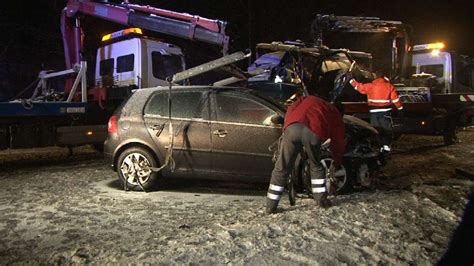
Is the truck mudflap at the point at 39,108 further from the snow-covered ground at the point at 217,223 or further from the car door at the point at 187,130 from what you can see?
the car door at the point at 187,130

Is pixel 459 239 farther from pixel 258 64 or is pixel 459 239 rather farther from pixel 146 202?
pixel 258 64

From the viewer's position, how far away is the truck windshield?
10.9 meters

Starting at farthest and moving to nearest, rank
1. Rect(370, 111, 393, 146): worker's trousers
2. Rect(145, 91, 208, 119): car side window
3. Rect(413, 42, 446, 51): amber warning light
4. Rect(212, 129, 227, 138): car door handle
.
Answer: Rect(413, 42, 446, 51): amber warning light → Rect(370, 111, 393, 146): worker's trousers → Rect(145, 91, 208, 119): car side window → Rect(212, 129, 227, 138): car door handle

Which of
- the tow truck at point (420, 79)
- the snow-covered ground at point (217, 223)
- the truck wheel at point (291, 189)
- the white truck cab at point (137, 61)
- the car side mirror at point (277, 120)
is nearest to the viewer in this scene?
the snow-covered ground at point (217, 223)

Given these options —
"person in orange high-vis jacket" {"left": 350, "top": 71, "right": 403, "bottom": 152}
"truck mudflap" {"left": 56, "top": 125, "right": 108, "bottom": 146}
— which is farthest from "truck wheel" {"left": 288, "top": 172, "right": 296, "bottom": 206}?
"truck mudflap" {"left": 56, "top": 125, "right": 108, "bottom": 146}

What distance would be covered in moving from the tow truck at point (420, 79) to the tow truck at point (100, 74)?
3.37 m

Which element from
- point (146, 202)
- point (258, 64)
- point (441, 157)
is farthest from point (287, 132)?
point (441, 157)

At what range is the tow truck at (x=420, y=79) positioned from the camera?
35.4 ft

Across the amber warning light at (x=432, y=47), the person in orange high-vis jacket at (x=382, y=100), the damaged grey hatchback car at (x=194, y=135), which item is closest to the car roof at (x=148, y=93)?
the damaged grey hatchback car at (x=194, y=135)

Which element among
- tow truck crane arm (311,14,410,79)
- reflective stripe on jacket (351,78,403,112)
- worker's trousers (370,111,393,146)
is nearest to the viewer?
reflective stripe on jacket (351,78,403,112)

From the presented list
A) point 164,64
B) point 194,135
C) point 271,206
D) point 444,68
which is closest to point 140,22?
point 164,64

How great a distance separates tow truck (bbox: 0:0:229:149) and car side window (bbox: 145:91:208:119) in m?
3.47

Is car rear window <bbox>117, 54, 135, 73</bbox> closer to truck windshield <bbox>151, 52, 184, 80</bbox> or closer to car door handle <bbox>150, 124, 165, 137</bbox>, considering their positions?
truck windshield <bbox>151, 52, 184, 80</bbox>

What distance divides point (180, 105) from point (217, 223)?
246 centimetres
